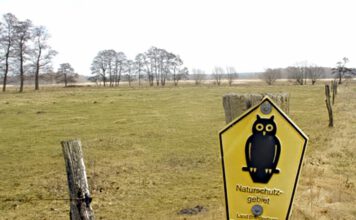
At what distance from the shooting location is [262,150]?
6.15 ft

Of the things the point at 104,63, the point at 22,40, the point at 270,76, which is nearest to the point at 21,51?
the point at 22,40

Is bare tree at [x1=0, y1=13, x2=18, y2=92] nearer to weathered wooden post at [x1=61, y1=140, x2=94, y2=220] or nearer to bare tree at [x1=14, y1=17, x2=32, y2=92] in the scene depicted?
bare tree at [x1=14, y1=17, x2=32, y2=92]

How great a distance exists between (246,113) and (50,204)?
224 inches

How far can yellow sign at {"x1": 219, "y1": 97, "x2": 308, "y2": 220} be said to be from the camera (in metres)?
1.84

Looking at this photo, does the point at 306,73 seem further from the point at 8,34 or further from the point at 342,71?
the point at 8,34

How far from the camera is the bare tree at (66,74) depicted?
213 feet

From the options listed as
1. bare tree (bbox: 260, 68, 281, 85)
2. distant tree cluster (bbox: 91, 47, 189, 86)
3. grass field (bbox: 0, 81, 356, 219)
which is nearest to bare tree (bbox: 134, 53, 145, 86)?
distant tree cluster (bbox: 91, 47, 189, 86)

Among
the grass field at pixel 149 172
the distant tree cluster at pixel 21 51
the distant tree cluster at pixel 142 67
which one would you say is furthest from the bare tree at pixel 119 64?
the grass field at pixel 149 172

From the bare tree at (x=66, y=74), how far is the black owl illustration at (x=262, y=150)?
6711cm

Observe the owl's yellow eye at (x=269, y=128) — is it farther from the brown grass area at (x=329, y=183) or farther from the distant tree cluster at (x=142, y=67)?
the distant tree cluster at (x=142, y=67)

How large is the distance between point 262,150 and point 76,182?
1.82 meters

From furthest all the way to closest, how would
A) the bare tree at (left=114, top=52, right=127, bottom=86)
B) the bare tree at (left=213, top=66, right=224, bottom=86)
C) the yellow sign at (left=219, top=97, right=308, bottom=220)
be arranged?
the bare tree at (left=213, top=66, right=224, bottom=86) < the bare tree at (left=114, top=52, right=127, bottom=86) < the yellow sign at (left=219, top=97, right=308, bottom=220)

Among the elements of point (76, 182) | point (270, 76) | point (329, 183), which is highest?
point (270, 76)

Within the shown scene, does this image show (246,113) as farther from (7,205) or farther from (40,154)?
(40,154)
